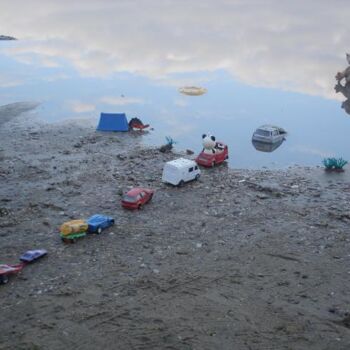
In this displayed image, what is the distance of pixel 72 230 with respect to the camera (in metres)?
11.6

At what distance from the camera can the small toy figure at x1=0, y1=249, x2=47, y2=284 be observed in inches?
396

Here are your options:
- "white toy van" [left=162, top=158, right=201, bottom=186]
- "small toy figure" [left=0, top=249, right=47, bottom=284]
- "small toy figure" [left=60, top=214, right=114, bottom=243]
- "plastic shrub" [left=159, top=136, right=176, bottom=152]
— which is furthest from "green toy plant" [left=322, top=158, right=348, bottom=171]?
"small toy figure" [left=0, top=249, right=47, bottom=284]

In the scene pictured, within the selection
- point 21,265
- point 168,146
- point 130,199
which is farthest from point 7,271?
point 168,146

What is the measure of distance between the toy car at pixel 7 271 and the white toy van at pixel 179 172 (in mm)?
5503

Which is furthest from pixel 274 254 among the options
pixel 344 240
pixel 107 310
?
pixel 107 310

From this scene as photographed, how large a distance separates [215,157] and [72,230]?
20.2 ft

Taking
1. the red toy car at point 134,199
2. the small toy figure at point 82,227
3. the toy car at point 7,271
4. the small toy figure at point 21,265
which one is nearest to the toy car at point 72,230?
the small toy figure at point 82,227

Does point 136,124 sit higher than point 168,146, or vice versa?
point 136,124

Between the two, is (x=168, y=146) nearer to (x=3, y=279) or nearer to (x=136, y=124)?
(x=136, y=124)

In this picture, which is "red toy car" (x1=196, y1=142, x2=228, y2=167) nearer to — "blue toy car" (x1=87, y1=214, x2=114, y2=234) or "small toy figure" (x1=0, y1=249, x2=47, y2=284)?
"blue toy car" (x1=87, y1=214, x2=114, y2=234)

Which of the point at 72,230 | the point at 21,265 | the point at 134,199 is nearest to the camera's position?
the point at 21,265

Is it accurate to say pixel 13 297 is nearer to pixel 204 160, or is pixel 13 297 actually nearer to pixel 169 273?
pixel 169 273

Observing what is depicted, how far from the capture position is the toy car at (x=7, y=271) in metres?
10.0

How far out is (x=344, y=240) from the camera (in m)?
11.8
